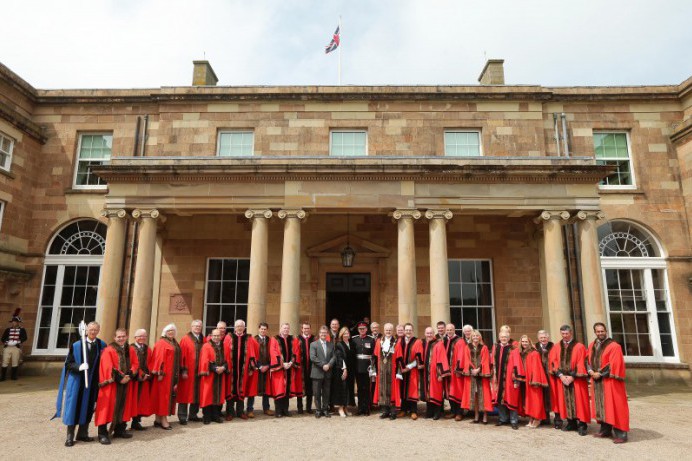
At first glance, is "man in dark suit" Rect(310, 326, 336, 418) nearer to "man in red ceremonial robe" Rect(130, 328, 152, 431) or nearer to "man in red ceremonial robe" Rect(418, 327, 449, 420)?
"man in red ceremonial robe" Rect(418, 327, 449, 420)

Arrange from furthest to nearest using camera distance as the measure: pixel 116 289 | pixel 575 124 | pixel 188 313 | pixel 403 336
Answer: pixel 575 124 → pixel 188 313 → pixel 116 289 → pixel 403 336

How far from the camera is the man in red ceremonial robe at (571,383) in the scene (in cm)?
762

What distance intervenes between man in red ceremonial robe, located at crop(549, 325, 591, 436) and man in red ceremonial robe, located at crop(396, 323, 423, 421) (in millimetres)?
2318

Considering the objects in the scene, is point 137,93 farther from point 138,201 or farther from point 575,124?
point 575,124

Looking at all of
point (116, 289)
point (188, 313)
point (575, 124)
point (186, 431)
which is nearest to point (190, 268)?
point (188, 313)

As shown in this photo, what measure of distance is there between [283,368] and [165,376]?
6.62 feet

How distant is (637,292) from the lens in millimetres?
14562

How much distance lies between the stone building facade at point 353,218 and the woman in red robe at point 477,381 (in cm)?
447

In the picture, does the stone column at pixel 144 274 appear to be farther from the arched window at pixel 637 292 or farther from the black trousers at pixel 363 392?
the arched window at pixel 637 292

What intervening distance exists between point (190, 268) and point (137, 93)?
6300mm

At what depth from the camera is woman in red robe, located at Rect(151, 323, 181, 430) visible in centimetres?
767

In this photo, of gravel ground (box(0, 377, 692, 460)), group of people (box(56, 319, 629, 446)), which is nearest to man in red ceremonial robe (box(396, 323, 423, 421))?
group of people (box(56, 319, 629, 446))

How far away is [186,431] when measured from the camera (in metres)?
7.50

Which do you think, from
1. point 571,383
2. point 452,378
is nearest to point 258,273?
point 452,378
